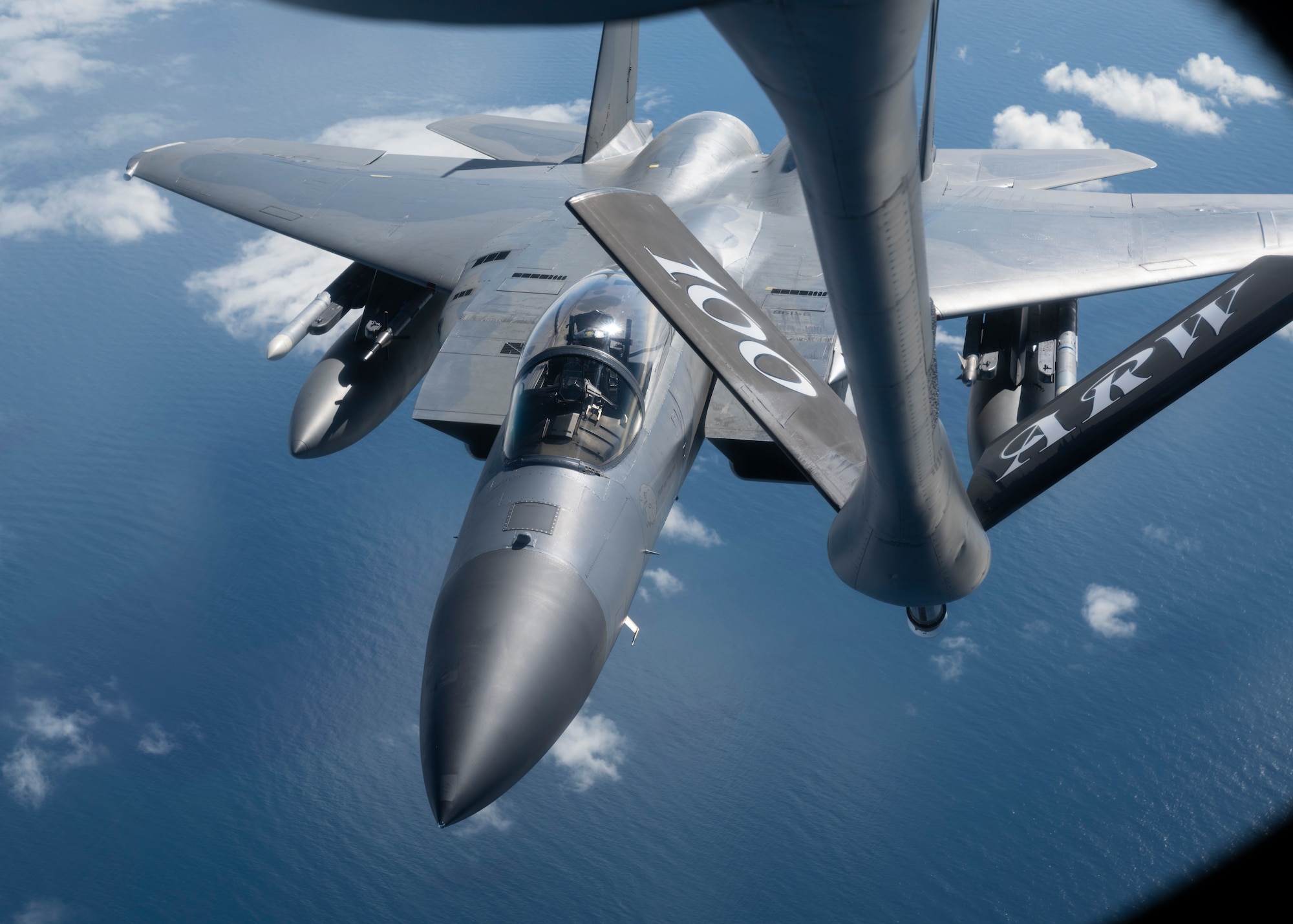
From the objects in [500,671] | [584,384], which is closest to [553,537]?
[500,671]

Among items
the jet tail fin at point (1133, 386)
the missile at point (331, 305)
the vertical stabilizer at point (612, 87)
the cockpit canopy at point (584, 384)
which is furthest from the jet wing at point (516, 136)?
the jet tail fin at point (1133, 386)

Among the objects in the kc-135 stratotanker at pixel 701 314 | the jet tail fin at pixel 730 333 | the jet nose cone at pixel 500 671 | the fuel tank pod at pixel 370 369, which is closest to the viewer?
the kc-135 stratotanker at pixel 701 314

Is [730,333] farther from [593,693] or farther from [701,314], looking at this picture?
[593,693]

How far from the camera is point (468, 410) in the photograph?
940 cm

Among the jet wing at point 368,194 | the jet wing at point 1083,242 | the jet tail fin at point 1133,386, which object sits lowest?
the jet wing at point 368,194

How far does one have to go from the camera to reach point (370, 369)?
1299cm

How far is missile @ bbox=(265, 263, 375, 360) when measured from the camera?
1301cm

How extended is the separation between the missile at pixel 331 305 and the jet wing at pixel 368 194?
2.12 ft

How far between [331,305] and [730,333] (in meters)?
10.3

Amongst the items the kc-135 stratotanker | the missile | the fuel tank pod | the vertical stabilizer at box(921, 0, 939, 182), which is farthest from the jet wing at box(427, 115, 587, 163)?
the vertical stabilizer at box(921, 0, 939, 182)

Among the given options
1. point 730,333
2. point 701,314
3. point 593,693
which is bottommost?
point 593,693

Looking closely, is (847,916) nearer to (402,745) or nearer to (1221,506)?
(402,745)

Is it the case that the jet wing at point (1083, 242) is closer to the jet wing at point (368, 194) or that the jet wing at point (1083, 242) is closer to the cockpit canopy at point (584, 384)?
the cockpit canopy at point (584, 384)

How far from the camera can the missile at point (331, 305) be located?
512 inches
